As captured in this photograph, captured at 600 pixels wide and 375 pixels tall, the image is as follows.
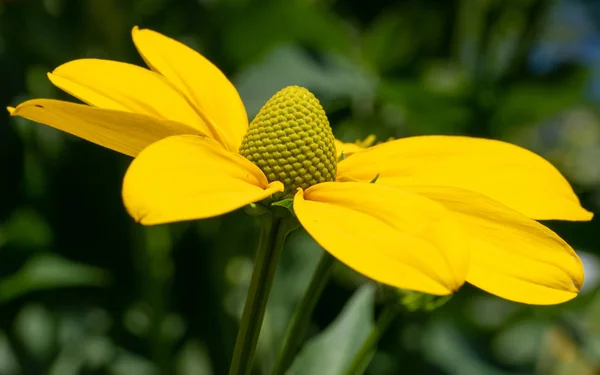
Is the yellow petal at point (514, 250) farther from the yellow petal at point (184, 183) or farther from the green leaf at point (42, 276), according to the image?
the green leaf at point (42, 276)

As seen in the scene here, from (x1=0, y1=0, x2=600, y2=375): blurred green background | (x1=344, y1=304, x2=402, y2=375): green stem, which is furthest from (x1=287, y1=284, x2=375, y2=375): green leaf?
(x1=0, y1=0, x2=600, y2=375): blurred green background

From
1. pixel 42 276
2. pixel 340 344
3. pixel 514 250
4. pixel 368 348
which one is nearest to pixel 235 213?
pixel 42 276

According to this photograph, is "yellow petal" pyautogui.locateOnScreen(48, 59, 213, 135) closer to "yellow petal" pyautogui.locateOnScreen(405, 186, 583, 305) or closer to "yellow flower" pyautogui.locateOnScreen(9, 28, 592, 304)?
"yellow flower" pyautogui.locateOnScreen(9, 28, 592, 304)

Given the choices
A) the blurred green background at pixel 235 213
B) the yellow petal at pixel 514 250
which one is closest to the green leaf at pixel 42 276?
the blurred green background at pixel 235 213

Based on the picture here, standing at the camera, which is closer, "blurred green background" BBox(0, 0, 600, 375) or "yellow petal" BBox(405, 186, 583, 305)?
"yellow petal" BBox(405, 186, 583, 305)

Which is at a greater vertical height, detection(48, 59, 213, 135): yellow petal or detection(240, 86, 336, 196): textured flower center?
detection(48, 59, 213, 135): yellow petal

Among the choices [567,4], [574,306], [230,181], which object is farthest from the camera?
[567,4]

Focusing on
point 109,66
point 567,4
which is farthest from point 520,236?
point 567,4

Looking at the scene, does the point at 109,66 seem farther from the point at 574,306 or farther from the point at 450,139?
the point at 574,306
